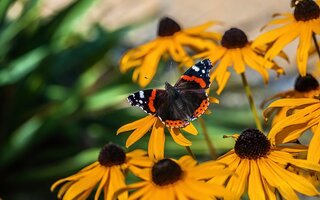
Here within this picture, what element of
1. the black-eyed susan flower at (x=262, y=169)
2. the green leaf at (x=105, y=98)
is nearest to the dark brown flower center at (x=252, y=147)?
the black-eyed susan flower at (x=262, y=169)

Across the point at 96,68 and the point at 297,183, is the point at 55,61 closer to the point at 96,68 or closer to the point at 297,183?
the point at 96,68

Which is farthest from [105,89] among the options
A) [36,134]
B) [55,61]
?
[36,134]

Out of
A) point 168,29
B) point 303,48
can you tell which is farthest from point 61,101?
point 303,48

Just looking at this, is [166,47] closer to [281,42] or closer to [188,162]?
[281,42]

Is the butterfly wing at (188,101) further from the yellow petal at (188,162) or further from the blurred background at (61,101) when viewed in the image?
the blurred background at (61,101)

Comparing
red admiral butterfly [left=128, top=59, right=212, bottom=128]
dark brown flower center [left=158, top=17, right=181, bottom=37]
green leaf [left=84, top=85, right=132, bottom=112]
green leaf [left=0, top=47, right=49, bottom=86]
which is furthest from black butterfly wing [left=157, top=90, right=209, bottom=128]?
green leaf [left=84, top=85, right=132, bottom=112]
